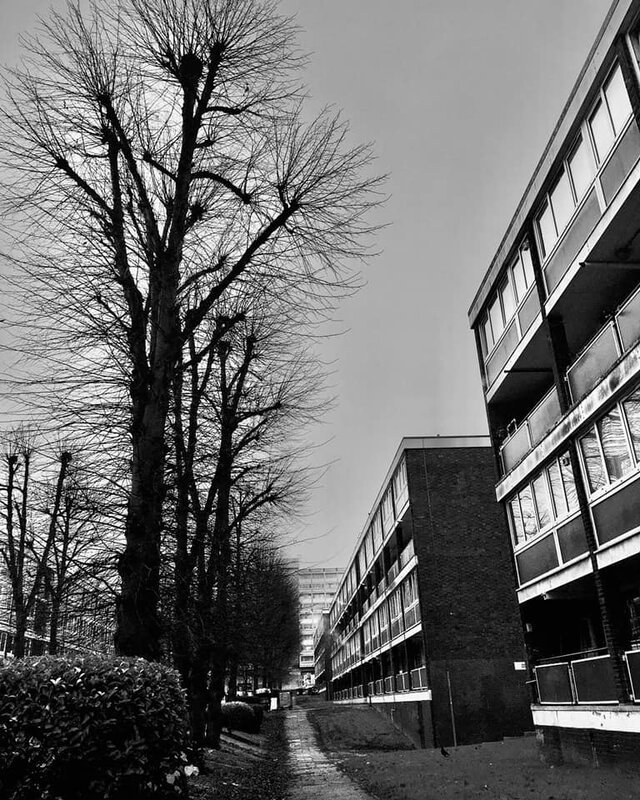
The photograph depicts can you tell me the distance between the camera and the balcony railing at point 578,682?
11625 mm

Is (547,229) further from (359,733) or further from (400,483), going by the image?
(359,733)

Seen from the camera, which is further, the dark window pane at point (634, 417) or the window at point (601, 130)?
the window at point (601, 130)

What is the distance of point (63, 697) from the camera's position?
17.4 ft

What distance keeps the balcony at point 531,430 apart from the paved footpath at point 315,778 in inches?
312

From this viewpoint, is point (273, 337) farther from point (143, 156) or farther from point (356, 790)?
point (356, 790)

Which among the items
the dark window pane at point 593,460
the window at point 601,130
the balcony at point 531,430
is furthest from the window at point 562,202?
the dark window pane at point 593,460

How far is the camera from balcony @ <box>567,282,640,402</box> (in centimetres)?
1076

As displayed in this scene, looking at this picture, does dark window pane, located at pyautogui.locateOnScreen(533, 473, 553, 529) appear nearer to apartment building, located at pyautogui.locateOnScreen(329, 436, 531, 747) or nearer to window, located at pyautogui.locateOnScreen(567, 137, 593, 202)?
window, located at pyautogui.locateOnScreen(567, 137, 593, 202)

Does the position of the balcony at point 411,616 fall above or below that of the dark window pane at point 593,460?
below

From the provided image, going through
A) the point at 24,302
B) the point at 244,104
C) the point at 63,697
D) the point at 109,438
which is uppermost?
the point at 244,104

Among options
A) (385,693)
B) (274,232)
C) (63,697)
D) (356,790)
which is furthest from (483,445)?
(63,697)

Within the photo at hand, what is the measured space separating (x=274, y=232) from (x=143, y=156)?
2035 mm

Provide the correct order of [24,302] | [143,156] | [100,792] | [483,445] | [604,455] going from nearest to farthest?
[100,792]
[24,302]
[143,156]
[604,455]
[483,445]

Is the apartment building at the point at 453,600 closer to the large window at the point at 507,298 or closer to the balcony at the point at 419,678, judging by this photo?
the balcony at the point at 419,678
